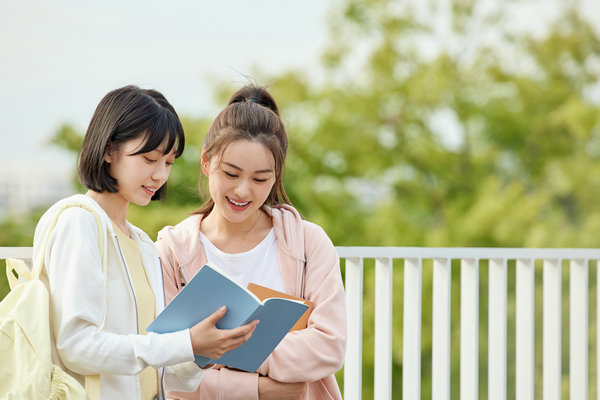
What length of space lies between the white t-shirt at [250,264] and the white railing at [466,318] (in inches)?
17.9

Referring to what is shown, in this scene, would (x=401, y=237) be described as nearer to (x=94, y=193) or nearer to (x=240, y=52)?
(x=240, y=52)

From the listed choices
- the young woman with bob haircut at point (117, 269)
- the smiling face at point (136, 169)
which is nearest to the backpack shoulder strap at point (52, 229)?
the young woman with bob haircut at point (117, 269)

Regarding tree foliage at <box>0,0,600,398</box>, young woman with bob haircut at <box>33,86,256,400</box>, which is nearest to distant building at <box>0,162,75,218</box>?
tree foliage at <box>0,0,600,398</box>

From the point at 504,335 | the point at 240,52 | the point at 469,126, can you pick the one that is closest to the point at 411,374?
the point at 504,335

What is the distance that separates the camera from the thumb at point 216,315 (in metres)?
1.32

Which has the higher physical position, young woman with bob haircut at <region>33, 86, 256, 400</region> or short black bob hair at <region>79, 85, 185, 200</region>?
short black bob hair at <region>79, 85, 185, 200</region>

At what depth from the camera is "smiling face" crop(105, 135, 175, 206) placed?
139 centimetres

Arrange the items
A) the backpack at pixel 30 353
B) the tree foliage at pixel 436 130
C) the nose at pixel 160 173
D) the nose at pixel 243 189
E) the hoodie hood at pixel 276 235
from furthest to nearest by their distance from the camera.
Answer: the tree foliage at pixel 436 130 → the hoodie hood at pixel 276 235 → the nose at pixel 243 189 → the nose at pixel 160 173 → the backpack at pixel 30 353

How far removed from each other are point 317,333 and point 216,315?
0.52 m

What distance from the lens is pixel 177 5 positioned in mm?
15766

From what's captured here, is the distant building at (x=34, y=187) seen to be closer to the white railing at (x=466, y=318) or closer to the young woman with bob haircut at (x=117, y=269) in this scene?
the white railing at (x=466, y=318)

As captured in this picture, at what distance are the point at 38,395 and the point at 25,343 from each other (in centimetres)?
9

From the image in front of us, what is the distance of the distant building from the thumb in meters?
11.6

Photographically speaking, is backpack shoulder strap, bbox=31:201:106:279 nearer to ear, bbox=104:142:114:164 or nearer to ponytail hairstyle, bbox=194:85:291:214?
ear, bbox=104:142:114:164
